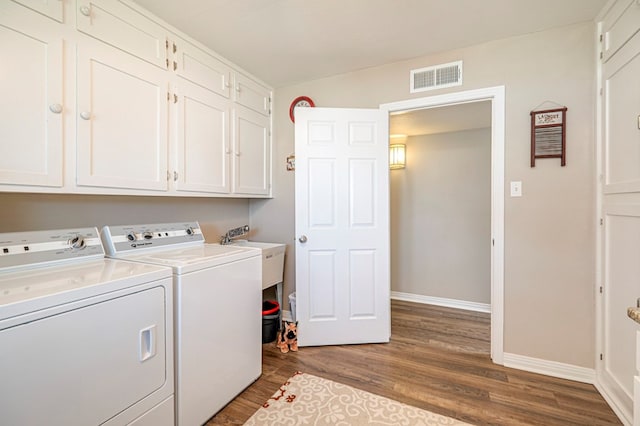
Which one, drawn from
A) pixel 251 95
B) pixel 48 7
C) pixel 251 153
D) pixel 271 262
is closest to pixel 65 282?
pixel 48 7

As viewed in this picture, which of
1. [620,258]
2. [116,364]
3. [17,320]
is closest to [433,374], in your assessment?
[620,258]

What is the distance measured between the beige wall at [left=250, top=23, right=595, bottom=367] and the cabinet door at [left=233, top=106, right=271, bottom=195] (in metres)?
1.69

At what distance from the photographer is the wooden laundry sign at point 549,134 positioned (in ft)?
6.52

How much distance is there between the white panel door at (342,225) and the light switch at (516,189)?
0.91m

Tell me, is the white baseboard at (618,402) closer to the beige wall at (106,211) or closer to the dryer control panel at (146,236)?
the dryer control panel at (146,236)

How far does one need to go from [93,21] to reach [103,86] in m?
0.33

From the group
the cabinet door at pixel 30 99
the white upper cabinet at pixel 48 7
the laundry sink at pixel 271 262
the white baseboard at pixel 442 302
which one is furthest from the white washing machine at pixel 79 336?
the white baseboard at pixel 442 302

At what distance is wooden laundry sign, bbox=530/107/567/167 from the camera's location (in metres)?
1.99

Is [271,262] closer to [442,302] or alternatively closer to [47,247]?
[47,247]

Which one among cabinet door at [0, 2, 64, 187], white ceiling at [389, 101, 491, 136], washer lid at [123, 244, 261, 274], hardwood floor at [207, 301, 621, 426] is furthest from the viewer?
white ceiling at [389, 101, 491, 136]

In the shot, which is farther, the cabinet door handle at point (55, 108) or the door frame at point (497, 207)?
the door frame at point (497, 207)

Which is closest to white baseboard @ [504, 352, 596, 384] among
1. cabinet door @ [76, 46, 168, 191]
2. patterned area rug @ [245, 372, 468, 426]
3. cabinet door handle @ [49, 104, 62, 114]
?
patterned area rug @ [245, 372, 468, 426]

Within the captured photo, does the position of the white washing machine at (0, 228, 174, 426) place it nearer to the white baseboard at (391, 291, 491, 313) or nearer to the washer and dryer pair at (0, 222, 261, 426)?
the washer and dryer pair at (0, 222, 261, 426)

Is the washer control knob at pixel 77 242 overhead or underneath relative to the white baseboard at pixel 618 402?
overhead
